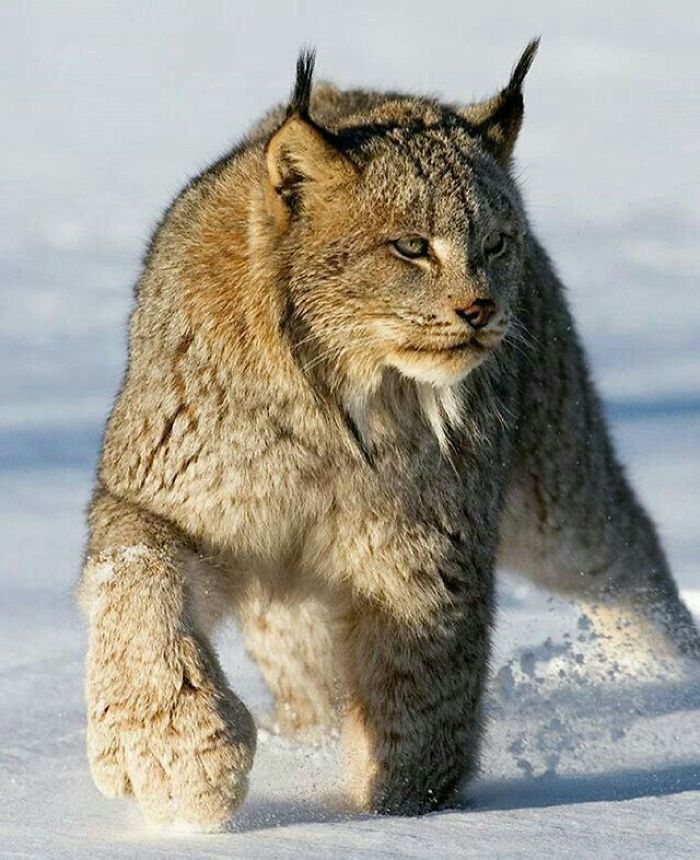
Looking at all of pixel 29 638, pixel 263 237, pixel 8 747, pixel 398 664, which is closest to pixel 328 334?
pixel 263 237

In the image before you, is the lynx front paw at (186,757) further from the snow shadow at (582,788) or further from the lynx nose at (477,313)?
the lynx nose at (477,313)

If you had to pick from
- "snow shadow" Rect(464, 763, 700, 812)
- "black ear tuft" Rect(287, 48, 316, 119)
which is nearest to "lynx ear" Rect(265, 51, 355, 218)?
"black ear tuft" Rect(287, 48, 316, 119)

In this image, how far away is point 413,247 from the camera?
13.9ft

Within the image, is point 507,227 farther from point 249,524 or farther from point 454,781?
point 454,781

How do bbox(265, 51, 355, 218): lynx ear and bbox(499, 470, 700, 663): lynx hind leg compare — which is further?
bbox(499, 470, 700, 663): lynx hind leg

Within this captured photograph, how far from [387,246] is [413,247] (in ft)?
0.22

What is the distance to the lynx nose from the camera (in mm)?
4211

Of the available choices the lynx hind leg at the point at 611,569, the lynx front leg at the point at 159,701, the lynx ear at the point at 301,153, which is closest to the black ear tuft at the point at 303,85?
the lynx ear at the point at 301,153

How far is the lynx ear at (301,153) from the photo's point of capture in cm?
428

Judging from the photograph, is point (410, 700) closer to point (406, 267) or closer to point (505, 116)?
point (406, 267)

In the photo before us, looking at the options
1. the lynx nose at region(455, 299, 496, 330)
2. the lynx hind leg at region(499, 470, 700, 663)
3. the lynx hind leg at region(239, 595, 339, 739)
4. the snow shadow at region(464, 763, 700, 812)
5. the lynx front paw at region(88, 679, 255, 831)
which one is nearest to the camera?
the lynx front paw at region(88, 679, 255, 831)

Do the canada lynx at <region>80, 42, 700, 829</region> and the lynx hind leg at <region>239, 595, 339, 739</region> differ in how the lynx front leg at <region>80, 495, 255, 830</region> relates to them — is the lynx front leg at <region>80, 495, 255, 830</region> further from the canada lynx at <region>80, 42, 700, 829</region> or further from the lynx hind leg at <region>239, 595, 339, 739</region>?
the lynx hind leg at <region>239, 595, 339, 739</region>

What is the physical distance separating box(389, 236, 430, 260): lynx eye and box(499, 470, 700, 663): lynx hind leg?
7.01ft

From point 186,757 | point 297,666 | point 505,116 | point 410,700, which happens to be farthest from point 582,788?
point 505,116
